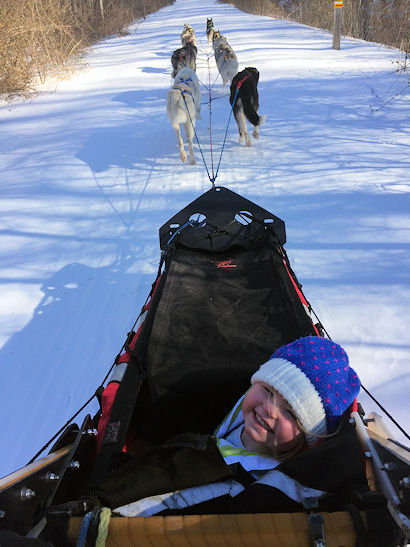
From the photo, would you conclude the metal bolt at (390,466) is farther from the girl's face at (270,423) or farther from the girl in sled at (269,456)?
the girl's face at (270,423)

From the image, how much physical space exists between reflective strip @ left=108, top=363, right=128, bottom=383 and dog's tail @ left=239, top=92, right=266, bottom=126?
3.88m

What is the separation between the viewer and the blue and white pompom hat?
1116 mm

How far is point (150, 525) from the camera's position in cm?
86

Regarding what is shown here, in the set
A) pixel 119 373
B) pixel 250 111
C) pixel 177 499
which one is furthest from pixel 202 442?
pixel 250 111

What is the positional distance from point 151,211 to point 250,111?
178cm

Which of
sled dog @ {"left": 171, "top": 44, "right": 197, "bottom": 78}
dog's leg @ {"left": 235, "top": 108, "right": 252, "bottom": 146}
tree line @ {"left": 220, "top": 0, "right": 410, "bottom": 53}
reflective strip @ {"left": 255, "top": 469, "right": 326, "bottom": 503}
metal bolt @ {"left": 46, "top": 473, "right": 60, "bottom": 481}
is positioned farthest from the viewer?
tree line @ {"left": 220, "top": 0, "right": 410, "bottom": 53}

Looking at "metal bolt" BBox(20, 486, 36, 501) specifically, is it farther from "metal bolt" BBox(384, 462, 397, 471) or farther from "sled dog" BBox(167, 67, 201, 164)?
"sled dog" BBox(167, 67, 201, 164)

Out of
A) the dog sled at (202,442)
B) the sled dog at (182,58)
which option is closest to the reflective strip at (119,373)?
the dog sled at (202,442)

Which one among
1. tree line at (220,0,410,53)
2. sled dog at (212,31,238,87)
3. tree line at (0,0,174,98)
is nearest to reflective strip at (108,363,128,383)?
sled dog at (212,31,238,87)

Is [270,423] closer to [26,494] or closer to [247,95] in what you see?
[26,494]

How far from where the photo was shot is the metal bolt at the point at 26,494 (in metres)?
0.99

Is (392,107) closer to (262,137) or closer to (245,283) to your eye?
(262,137)

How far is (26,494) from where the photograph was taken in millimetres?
998

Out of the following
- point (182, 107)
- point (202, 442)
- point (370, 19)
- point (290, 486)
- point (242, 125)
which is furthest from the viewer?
point (370, 19)
